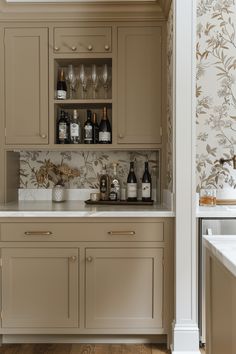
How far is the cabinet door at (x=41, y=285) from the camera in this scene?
280 cm

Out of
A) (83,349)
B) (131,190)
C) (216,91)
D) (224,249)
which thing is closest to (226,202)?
(131,190)

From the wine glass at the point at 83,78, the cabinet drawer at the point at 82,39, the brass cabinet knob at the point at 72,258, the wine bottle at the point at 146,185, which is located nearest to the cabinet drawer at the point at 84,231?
the brass cabinet knob at the point at 72,258

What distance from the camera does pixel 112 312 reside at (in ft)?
9.19

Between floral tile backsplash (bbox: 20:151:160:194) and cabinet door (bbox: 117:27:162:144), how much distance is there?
1.16 feet

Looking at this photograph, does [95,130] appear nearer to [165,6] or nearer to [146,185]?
[146,185]

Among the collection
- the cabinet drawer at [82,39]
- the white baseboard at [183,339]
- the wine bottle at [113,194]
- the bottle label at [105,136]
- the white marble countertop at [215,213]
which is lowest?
the white baseboard at [183,339]

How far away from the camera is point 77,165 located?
353 centimetres

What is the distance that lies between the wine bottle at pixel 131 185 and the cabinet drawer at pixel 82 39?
3.10 feet

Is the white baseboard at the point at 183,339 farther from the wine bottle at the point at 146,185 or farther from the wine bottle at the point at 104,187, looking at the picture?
the wine bottle at the point at 104,187

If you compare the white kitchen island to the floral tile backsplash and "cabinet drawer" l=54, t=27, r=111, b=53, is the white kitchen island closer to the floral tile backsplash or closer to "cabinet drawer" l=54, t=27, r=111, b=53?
the floral tile backsplash

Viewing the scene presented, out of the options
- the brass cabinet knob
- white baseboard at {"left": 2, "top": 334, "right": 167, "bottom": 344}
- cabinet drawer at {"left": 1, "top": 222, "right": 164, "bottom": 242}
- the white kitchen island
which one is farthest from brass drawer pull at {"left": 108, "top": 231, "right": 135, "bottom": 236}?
the white kitchen island

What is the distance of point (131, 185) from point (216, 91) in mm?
972

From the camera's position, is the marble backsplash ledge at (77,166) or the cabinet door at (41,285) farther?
the marble backsplash ledge at (77,166)

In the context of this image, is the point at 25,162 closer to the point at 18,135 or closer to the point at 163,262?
the point at 18,135
